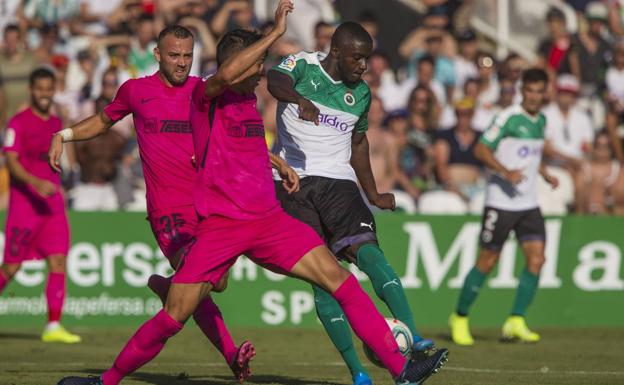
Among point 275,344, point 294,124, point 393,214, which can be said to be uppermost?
point 294,124

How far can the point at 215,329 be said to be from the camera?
1021 cm

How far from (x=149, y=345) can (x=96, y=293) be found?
8.46m

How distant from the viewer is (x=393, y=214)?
17.4m

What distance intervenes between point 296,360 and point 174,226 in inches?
138

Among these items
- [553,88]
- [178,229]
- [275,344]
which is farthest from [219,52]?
[553,88]

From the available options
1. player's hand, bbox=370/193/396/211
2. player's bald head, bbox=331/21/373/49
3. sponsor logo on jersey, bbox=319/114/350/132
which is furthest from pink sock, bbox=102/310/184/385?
player's bald head, bbox=331/21/373/49

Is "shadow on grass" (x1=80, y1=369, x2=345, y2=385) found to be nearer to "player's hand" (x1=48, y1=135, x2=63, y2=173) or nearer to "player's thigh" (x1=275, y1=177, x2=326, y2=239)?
"player's thigh" (x1=275, y1=177, x2=326, y2=239)

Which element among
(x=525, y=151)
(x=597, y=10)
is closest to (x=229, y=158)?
(x=525, y=151)

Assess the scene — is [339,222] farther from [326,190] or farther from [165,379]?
[165,379]

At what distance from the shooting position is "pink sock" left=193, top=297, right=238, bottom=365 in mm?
10141

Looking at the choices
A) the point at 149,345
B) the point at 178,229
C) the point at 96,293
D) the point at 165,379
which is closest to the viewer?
the point at 149,345

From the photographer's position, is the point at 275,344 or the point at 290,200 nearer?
the point at 290,200

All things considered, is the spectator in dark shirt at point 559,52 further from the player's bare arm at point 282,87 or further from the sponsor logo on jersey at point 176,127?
the sponsor logo on jersey at point 176,127

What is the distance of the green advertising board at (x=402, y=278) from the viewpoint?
661 inches
